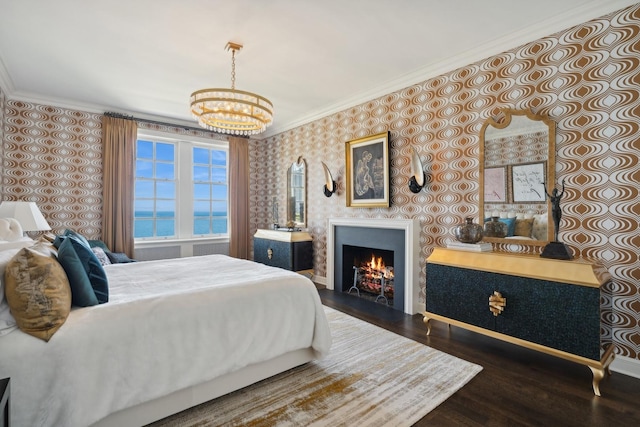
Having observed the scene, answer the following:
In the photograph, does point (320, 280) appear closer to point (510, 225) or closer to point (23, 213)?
point (510, 225)

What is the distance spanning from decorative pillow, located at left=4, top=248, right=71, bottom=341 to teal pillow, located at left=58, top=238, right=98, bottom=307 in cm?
14

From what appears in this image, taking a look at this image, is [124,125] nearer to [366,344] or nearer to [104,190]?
[104,190]

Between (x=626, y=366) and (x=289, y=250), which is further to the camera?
(x=289, y=250)

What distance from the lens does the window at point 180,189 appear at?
17.0ft

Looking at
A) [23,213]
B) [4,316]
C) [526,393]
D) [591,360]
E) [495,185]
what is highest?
[495,185]

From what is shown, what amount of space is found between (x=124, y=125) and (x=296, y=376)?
4620 millimetres

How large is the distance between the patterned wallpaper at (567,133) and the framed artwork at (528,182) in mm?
139

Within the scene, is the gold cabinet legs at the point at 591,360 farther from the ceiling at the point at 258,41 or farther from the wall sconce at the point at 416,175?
the ceiling at the point at 258,41

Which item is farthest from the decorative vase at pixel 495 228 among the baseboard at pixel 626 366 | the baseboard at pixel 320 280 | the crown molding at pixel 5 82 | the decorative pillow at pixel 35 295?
the crown molding at pixel 5 82

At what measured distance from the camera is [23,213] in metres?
3.13

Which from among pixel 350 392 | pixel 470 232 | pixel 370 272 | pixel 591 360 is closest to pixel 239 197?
pixel 370 272

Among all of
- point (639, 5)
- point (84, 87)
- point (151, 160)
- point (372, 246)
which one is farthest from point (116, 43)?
point (639, 5)

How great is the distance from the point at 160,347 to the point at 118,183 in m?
3.93

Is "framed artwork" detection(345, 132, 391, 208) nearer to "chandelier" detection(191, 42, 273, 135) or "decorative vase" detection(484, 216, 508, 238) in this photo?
"decorative vase" detection(484, 216, 508, 238)
